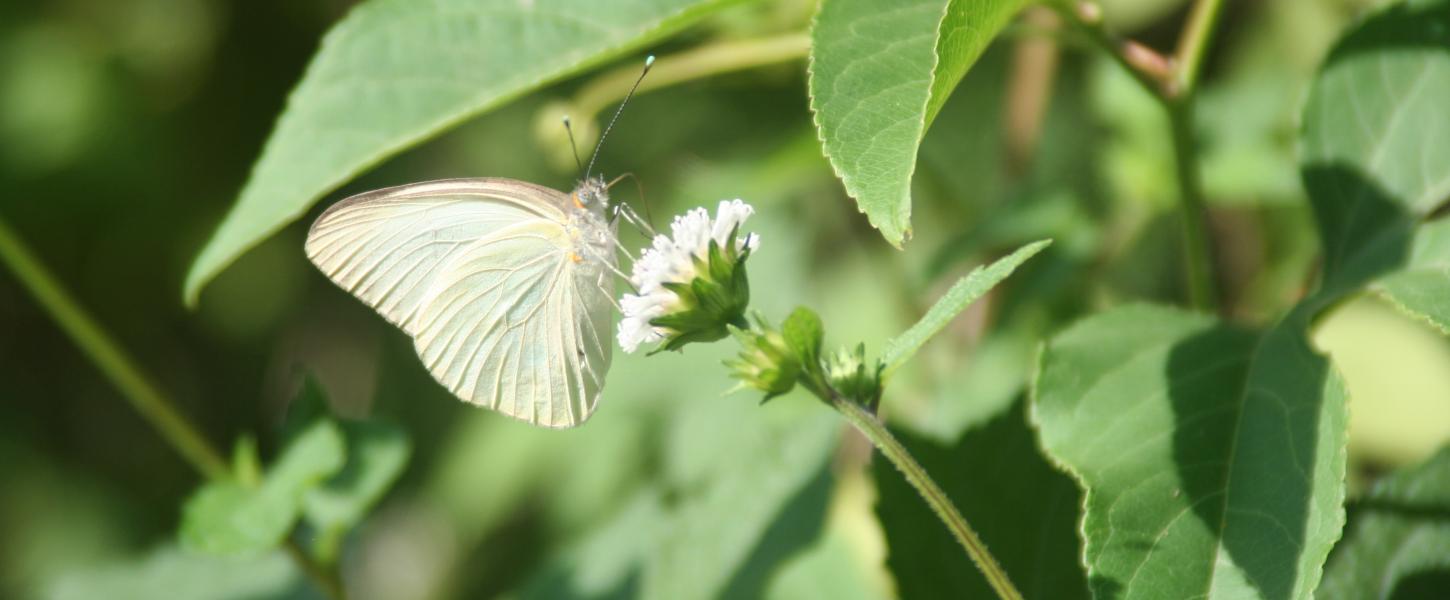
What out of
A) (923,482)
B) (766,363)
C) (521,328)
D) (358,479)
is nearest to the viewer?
(923,482)

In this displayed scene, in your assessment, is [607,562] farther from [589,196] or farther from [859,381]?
[859,381]

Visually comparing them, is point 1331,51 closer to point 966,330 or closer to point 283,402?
point 966,330

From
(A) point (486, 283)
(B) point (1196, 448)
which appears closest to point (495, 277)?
(A) point (486, 283)

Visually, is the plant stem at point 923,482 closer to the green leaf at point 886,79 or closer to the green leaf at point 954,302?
the green leaf at point 954,302

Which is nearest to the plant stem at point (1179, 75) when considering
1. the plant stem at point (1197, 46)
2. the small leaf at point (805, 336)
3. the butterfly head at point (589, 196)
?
the plant stem at point (1197, 46)

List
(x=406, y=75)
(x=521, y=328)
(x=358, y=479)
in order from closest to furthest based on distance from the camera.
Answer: (x=406, y=75) → (x=358, y=479) → (x=521, y=328)

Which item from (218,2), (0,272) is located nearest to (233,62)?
(218,2)
